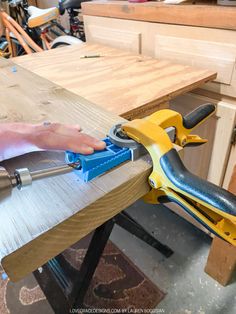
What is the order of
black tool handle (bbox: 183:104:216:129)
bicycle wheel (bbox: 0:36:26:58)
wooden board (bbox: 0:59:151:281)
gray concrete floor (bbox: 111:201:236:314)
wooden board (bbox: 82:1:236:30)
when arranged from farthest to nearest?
bicycle wheel (bbox: 0:36:26:58), gray concrete floor (bbox: 111:201:236:314), wooden board (bbox: 82:1:236:30), black tool handle (bbox: 183:104:216:129), wooden board (bbox: 0:59:151:281)

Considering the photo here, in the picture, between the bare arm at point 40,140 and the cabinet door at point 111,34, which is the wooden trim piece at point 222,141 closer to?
the cabinet door at point 111,34

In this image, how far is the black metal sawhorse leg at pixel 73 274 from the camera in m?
0.59

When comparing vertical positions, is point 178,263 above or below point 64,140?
below

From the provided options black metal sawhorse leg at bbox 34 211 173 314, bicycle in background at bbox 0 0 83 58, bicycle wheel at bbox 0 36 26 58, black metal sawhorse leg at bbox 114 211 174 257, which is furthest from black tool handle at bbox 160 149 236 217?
bicycle wheel at bbox 0 36 26 58

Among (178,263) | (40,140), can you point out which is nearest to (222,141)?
(178,263)

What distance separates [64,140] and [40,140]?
0.04 metres

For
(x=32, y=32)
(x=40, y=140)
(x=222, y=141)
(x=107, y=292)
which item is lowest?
(x=107, y=292)

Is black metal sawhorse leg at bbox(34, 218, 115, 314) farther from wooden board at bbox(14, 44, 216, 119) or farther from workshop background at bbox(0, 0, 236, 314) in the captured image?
wooden board at bbox(14, 44, 216, 119)

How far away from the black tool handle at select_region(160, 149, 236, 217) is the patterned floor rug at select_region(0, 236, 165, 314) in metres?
0.72

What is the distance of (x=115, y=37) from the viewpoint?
940 millimetres

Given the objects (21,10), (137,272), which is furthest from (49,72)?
(21,10)

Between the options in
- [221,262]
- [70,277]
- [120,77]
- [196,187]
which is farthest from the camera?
[221,262]

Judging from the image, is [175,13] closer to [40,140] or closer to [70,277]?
[40,140]

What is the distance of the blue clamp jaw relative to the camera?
312 millimetres
